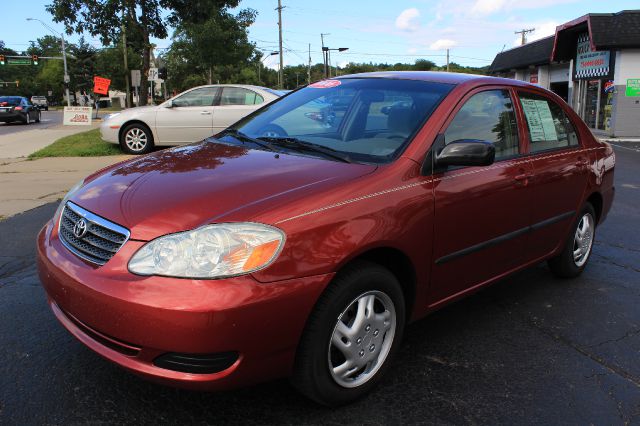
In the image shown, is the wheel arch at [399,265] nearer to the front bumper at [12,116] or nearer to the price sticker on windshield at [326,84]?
the price sticker on windshield at [326,84]

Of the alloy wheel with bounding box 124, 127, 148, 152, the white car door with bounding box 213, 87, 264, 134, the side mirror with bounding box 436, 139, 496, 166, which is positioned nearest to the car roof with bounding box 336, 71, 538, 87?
the side mirror with bounding box 436, 139, 496, 166

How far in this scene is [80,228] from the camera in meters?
2.48

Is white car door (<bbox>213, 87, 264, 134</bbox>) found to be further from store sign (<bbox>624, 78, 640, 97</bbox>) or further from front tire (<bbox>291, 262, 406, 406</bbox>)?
store sign (<bbox>624, 78, 640, 97</bbox>)

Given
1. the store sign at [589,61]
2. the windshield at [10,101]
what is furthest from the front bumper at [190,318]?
the windshield at [10,101]

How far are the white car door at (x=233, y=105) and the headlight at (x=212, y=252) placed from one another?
10.1 m

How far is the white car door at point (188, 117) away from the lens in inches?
468

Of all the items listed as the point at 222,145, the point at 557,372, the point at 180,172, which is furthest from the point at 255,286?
the point at 557,372

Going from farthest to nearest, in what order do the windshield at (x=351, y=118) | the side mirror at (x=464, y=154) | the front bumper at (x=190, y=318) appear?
the windshield at (x=351, y=118)
the side mirror at (x=464, y=154)
the front bumper at (x=190, y=318)

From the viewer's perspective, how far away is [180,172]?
9.18 feet

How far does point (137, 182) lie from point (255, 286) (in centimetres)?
103

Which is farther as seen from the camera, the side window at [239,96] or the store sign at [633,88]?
the store sign at [633,88]

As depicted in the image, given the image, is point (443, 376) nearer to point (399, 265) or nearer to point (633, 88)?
point (399, 265)

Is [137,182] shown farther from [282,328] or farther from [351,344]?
[351,344]

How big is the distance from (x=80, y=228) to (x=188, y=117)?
9860 millimetres
